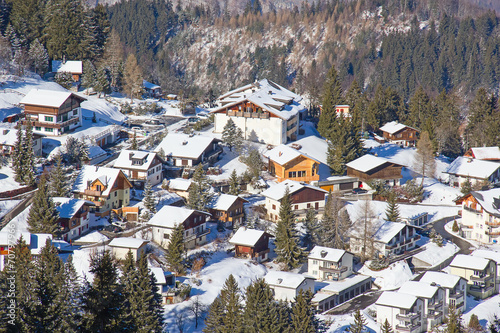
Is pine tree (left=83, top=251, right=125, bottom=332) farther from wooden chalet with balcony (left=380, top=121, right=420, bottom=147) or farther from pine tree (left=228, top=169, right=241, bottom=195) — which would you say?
wooden chalet with balcony (left=380, top=121, right=420, bottom=147)

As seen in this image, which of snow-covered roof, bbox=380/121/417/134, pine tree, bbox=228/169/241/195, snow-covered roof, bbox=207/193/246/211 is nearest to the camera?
snow-covered roof, bbox=207/193/246/211

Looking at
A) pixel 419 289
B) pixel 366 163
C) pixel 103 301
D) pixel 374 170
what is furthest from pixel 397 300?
pixel 103 301

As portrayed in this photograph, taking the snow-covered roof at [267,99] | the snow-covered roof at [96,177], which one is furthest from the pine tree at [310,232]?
the snow-covered roof at [267,99]

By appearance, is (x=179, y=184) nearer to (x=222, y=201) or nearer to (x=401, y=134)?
(x=222, y=201)

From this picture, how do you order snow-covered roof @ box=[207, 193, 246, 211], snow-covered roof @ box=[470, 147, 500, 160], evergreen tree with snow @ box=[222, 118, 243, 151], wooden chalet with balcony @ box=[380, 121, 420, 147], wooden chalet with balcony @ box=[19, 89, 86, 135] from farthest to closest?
wooden chalet with balcony @ box=[380, 121, 420, 147], snow-covered roof @ box=[470, 147, 500, 160], evergreen tree with snow @ box=[222, 118, 243, 151], wooden chalet with balcony @ box=[19, 89, 86, 135], snow-covered roof @ box=[207, 193, 246, 211]

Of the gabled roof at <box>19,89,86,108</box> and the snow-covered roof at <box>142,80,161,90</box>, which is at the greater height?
the gabled roof at <box>19,89,86,108</box>

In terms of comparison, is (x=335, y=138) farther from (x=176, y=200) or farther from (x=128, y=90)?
(x=128, y=90)

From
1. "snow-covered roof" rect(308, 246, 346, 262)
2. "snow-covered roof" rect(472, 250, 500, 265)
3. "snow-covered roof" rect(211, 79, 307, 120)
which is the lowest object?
"snow-covered roof" rect(472, 250, 500, 265)

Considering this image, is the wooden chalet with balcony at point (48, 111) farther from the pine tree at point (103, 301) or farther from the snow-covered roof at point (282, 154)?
the pine tree at point (103, 301)

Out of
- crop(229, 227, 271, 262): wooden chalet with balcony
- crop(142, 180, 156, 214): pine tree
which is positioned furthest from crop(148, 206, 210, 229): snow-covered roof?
crop(229, 227, 271, 262): wooden chalet with balcony
